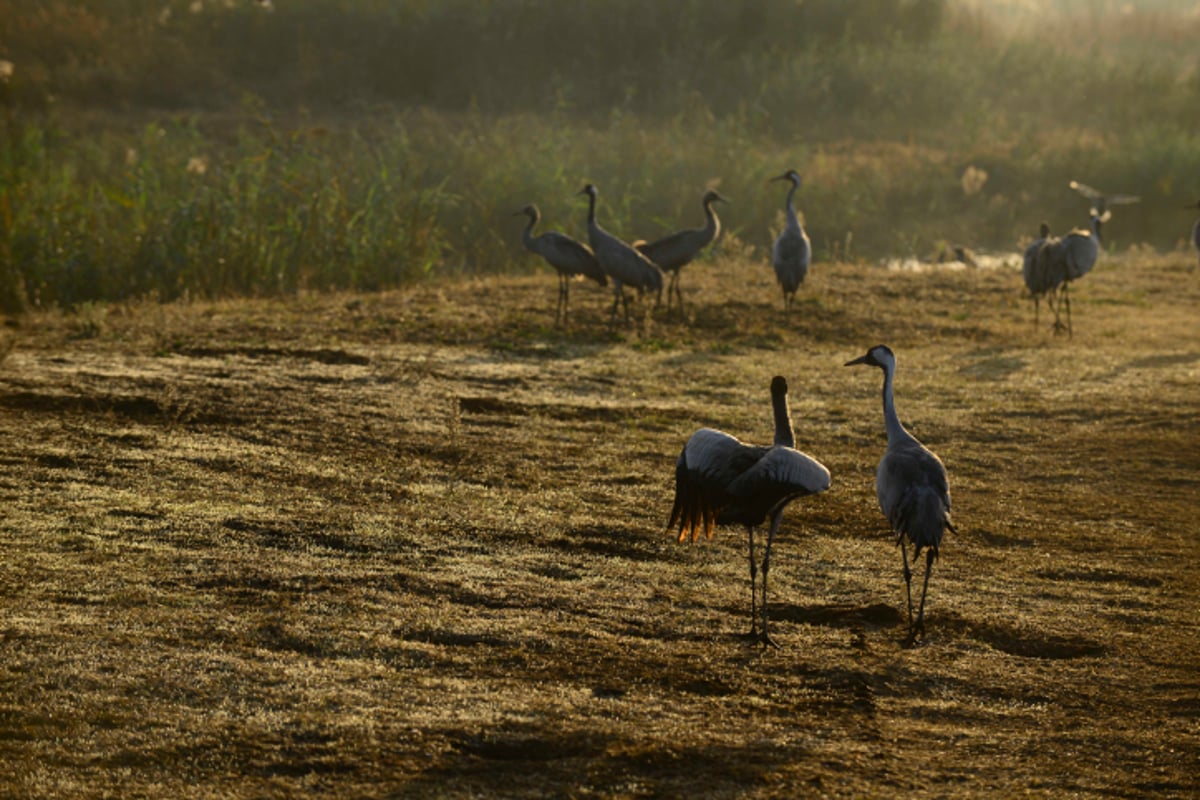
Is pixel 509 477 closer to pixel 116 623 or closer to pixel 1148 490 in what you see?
pixel 116 623

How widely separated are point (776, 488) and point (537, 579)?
1.27 meters

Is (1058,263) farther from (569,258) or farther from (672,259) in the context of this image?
(569,258)

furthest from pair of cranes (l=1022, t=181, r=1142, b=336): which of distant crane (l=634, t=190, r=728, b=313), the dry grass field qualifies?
distant crane (l=634, t=190, r=728, b=313)

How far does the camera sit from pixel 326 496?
7797 millimetres

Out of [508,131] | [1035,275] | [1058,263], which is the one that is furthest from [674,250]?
[508,131]

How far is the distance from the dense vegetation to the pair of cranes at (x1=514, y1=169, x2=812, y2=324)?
204 cm

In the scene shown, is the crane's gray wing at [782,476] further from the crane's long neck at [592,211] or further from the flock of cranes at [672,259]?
the crane's long neck at [592,211]

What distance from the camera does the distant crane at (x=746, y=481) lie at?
6.06 meters

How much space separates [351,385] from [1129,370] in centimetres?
688

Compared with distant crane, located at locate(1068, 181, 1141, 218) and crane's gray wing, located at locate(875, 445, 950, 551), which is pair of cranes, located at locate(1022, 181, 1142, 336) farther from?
crane's gray wing, located at locate(875, 445, 950, 551)

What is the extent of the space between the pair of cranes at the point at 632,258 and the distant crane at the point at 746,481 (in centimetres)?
742

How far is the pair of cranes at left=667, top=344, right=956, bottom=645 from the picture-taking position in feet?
20.0

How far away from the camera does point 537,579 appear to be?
6.69 metres

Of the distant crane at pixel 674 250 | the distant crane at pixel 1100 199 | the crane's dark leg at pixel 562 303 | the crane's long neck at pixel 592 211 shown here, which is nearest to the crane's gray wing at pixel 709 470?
the crane's dark leg at pixel 562 303
